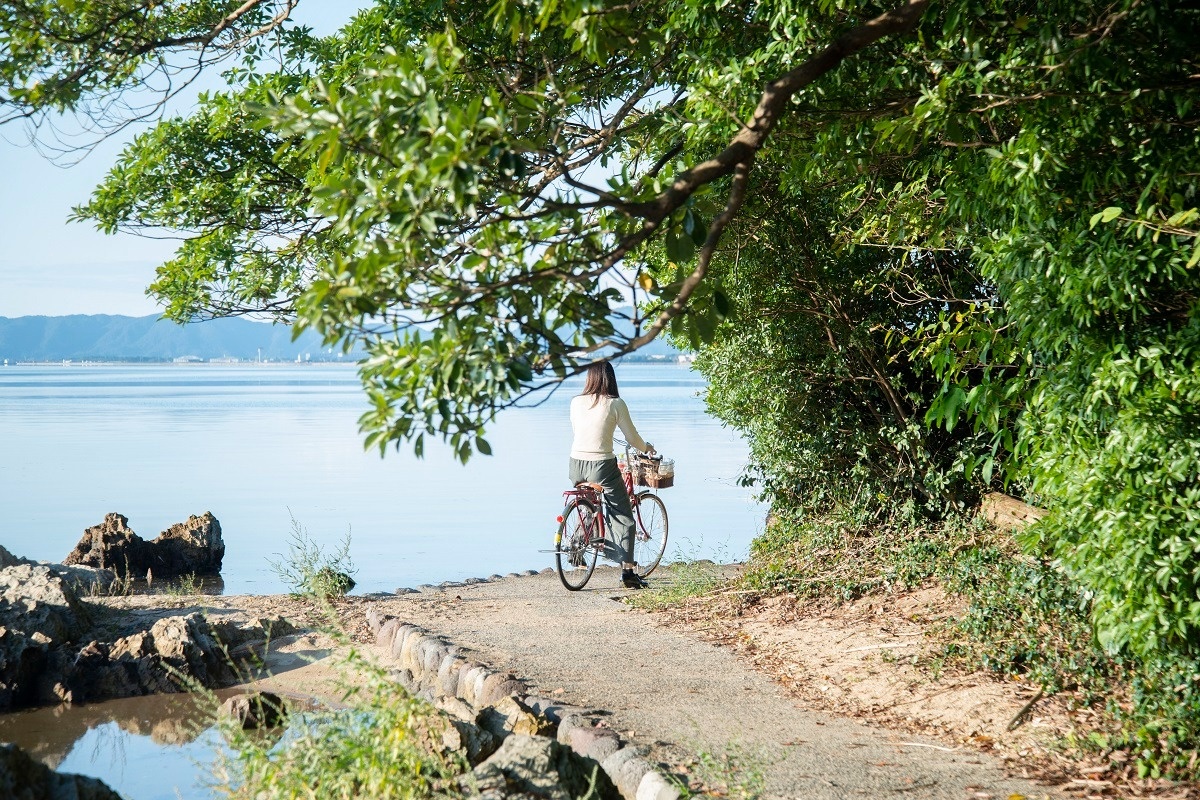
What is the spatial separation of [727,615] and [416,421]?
5.54m

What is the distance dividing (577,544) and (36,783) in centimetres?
660

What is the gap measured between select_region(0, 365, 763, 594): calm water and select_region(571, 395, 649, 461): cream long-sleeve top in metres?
0.79

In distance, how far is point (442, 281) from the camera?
3561 millimetres

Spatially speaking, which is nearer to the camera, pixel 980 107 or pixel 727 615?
pixel 980 107

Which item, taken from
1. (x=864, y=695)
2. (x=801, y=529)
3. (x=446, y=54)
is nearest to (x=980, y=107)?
(x=446, y=54)

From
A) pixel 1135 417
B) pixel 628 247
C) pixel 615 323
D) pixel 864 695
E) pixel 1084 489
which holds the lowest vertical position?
pixel 864 695

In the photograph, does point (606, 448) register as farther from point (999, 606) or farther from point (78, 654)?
point (78, 654)

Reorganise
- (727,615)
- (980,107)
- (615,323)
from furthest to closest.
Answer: (727,615)
(980,107)
(615,323)

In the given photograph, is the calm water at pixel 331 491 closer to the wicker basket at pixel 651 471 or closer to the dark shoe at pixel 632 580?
the wicker basket at pixel 651 471

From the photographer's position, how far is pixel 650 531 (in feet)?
37.5

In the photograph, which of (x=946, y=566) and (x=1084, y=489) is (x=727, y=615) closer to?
(x=946, y=566)

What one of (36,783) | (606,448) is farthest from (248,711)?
(606,448)

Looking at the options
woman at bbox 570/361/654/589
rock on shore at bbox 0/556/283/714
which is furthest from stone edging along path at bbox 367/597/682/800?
woman at bbox 570/361/654/589

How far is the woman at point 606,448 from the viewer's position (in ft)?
33.1
